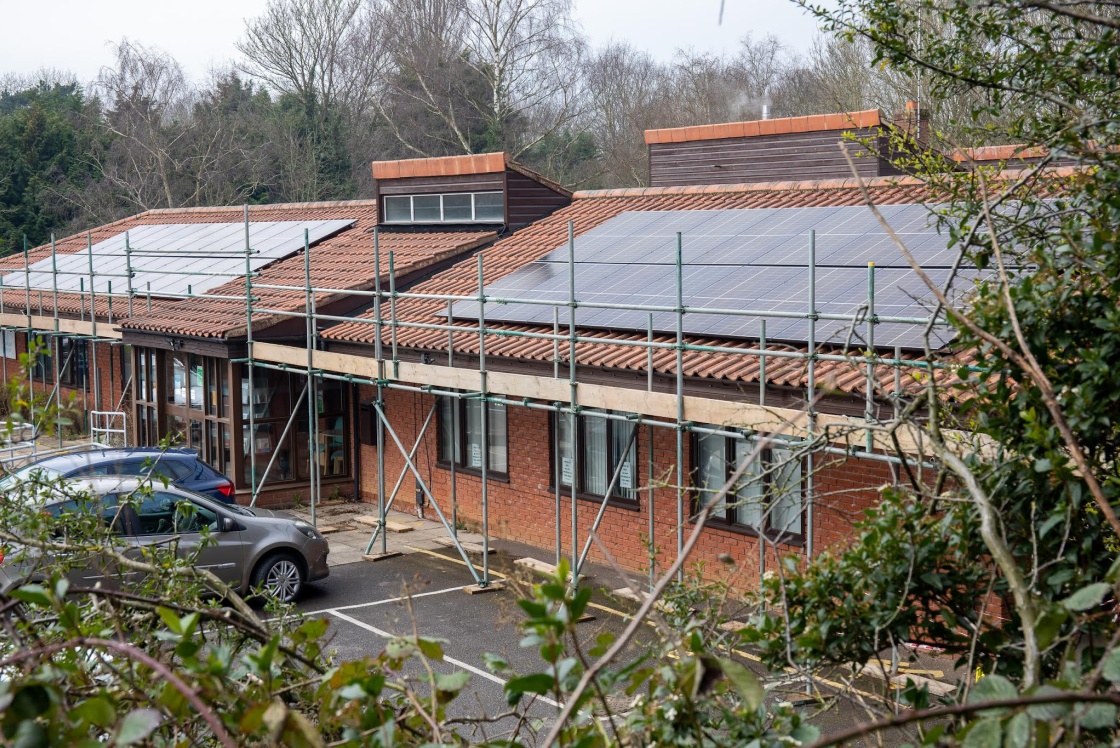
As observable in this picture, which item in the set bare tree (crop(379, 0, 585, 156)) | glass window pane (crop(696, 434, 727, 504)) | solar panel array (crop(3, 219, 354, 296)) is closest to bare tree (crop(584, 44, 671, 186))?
bare tree (crop(379, 0, 585, 156))

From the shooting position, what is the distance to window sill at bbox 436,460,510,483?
15.6m

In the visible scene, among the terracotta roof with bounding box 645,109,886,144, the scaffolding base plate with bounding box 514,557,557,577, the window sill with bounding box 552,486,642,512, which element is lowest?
the scaffolding base plate with bounding box 514,557,557,577

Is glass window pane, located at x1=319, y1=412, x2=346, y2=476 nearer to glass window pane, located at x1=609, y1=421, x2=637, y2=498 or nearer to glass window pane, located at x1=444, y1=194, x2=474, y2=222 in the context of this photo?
glass window pane, located at x1=444, y1=194, x2=474, y2=222

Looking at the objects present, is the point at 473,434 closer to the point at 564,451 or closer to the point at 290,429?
the point at 564,451

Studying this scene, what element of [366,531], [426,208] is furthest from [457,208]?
[366,531]

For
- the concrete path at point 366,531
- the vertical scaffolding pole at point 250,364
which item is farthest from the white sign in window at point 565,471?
the vertical scaffolding pole at point 250,364

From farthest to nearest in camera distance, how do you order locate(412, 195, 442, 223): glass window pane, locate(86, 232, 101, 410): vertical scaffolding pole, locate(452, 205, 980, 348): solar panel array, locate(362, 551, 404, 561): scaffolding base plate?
locate(412, 195, 442, 223): glass window pane → locate(86, 232, 101, 410): vertical scaffolding pole → locate(362, 551, 404, 561): scaffolding base plate → locate(452, 205, 980, 348): solar panel array

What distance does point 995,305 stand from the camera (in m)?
3.80

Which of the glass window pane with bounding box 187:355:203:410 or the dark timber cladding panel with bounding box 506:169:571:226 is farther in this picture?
the glass window pane with bounding box 187:355:203:410

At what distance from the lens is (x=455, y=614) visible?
1222 cm

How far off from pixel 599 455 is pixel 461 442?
2660mm

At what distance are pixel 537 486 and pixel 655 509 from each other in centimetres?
221

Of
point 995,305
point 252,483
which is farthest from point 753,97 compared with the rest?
point 995,305

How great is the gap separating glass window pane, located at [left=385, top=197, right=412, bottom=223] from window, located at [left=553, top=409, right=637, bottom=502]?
717cm
